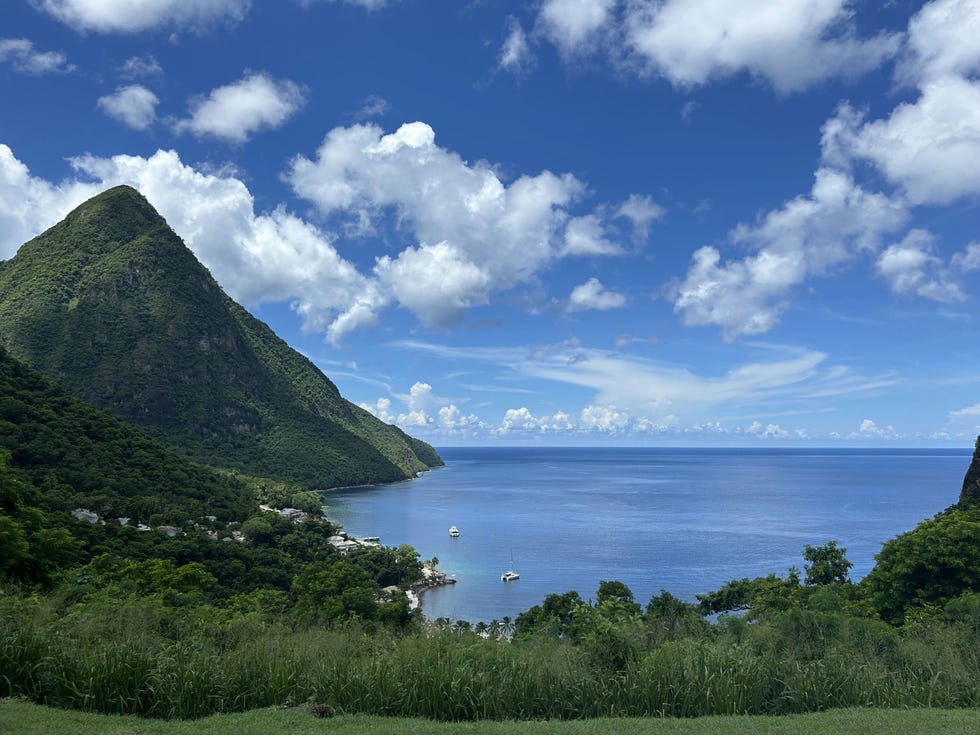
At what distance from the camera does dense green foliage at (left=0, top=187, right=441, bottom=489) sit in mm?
101250

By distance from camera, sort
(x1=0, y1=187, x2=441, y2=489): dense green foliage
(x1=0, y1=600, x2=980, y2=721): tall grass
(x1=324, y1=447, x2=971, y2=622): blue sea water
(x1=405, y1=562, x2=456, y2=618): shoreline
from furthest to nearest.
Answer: (x1=0, y1=187, x2=441, y2=489): dense green foliage
(x1=324, y1=447, x2=971, y2=622): blue sea water
(x1=405, y1=562, x2=456, y2=618): shoreline
(x1=0, y1=600, x2=980, y2=721): tall grass

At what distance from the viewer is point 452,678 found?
6023mm

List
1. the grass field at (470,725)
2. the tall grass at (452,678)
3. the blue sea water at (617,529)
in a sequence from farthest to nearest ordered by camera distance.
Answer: the blue sea water at (617,529) < the tall grass at (452,678) < the grass field at (470,725)

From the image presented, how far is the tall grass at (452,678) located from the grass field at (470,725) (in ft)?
1.01

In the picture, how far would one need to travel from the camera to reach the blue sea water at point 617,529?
4847cm

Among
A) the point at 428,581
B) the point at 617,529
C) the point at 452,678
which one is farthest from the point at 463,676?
the point at 617,529

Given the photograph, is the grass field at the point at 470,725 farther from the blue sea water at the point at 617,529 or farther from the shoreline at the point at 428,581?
the shoreline at the point at 428,581

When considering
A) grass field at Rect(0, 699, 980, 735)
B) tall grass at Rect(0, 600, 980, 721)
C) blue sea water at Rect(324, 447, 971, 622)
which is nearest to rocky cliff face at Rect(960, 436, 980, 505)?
blue sea water at Rect(324, 447, 971, 622)

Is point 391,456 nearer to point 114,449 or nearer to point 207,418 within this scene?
point 207,418

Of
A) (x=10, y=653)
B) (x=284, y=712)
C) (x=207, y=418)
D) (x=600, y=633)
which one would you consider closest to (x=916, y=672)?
(x=600, y=633)

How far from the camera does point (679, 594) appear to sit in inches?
1729

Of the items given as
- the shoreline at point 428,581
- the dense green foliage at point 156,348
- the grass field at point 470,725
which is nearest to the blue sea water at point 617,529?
the shoreline at point 428,581

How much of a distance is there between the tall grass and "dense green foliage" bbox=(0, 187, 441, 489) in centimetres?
10233

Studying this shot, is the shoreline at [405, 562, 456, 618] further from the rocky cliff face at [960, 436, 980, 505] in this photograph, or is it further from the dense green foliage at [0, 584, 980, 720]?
the dense green foliage at [0, 584, 980, 720]
